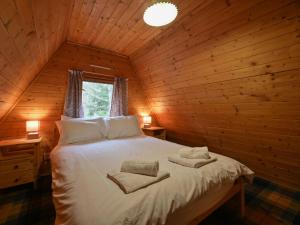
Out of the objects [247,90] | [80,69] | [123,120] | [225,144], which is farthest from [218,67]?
[80,69]

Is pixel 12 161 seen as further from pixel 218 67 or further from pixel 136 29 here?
pixel 218 67

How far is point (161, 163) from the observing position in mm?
1564

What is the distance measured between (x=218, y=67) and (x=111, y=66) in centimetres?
211

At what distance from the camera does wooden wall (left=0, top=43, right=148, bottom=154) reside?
248cm

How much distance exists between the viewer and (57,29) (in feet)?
5.92

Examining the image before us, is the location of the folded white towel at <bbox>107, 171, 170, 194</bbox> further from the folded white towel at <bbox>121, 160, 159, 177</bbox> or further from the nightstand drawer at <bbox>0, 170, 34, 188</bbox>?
the nightstand drawer at <bbox>0, 170, 34, 188</bbox>

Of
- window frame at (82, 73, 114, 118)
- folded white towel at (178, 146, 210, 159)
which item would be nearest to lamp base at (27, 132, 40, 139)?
window frame at (82, 73, 114, 118)

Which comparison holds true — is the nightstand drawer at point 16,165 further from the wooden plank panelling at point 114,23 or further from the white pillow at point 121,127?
the wooden plank panelling at point 114,23

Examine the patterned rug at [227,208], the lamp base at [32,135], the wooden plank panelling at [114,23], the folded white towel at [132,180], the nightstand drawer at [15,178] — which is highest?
the wooden plank panelling at [114,23]

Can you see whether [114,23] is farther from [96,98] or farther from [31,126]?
[31,126]

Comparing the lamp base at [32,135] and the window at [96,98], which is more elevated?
the window at [96,98]

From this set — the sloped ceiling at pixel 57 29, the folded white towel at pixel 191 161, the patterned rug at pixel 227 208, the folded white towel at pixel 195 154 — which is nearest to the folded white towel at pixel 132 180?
the folded white towel at pixel 191 161

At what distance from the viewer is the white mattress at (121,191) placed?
88cm

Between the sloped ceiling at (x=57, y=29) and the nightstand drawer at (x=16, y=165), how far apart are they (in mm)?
702
